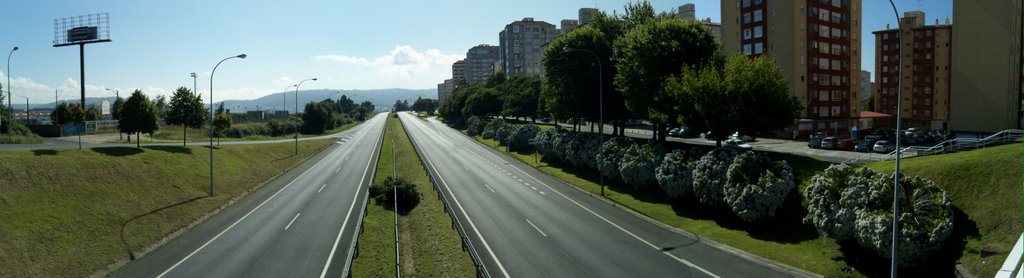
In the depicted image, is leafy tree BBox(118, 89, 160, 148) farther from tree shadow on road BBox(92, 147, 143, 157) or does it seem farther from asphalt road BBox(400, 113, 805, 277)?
asphalt road BBox(400, 113, 805, 277)

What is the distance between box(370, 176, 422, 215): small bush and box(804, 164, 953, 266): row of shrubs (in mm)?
22788

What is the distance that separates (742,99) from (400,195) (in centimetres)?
2201

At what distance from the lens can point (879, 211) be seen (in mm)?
19234

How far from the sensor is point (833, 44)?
71.2 metres

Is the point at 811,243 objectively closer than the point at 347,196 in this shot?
Yes

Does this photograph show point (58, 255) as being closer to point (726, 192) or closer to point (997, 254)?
point (726, 192)

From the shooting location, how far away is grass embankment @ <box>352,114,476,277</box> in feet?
68.6

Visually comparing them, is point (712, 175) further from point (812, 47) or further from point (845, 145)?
point (812, 47)

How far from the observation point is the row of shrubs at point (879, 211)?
17641 millimetres

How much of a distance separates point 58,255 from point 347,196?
58.5 feet

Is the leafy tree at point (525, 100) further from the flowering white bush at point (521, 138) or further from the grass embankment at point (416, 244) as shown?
the grass embankment at point (416, 244)

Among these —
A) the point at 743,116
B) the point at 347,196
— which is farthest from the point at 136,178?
the point at 743,116

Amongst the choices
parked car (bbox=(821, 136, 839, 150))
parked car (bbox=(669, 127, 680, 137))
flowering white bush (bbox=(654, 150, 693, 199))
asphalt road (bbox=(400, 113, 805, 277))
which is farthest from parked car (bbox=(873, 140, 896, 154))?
asphalt road (bbox=(400, 113, 805, 277))

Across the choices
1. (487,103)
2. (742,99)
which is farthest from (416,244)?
(487,103)
